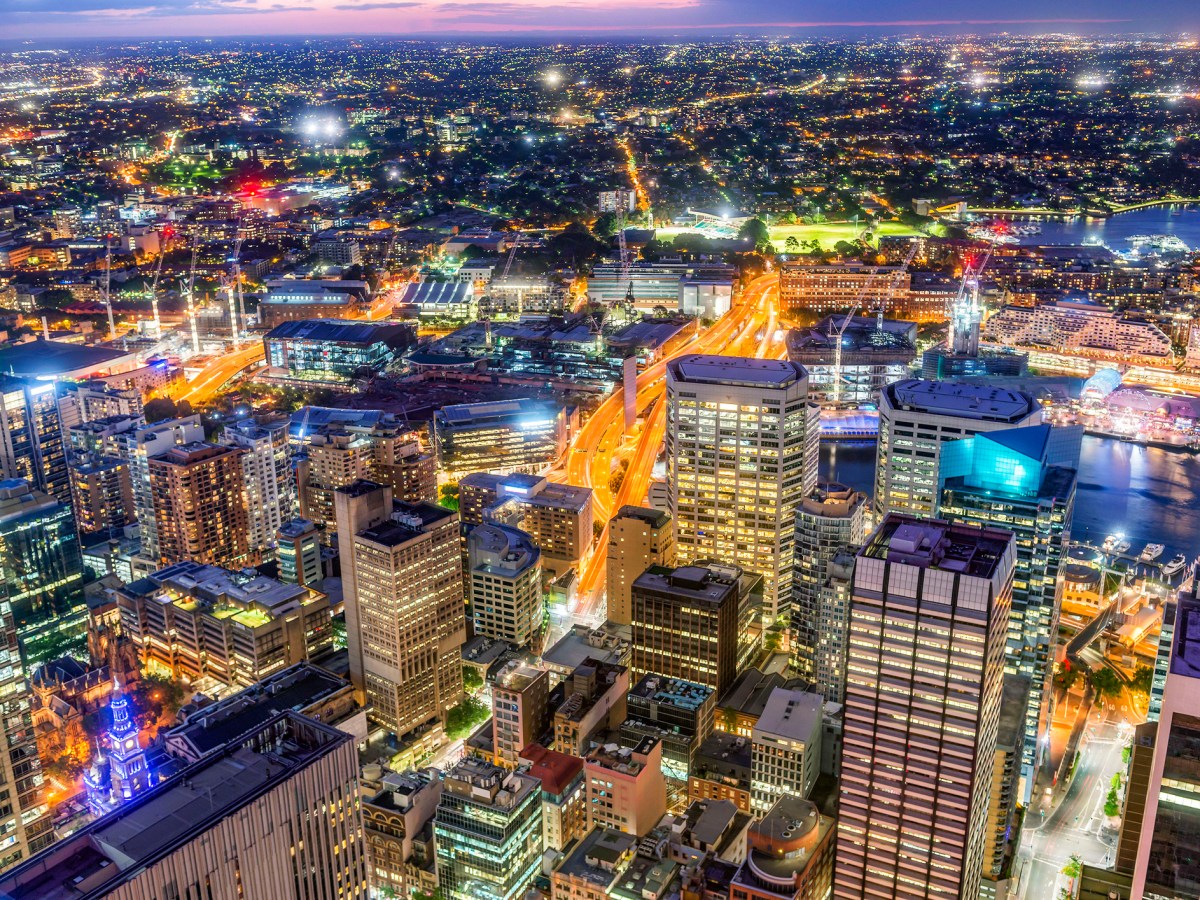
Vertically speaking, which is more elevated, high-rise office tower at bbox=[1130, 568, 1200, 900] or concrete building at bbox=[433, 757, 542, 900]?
high-rise office tower at bbox=[1130, 568, 1200, 900]

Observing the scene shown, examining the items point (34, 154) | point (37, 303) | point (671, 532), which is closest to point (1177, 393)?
point (671, 532)

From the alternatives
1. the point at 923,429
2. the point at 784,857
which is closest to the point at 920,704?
the point at 784,857

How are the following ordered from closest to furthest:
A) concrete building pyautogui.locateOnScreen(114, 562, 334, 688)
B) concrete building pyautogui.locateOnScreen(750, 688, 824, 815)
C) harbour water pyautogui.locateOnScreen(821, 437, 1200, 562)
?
concrete building pyautogui.locateOnScreen(750, 688, 824, 815)
concrete building pyautogui.locateOnScreen(114, 562, 334, 688)
harbour water pyautogui.locateOnScreen(821, 437, 1200, 562)

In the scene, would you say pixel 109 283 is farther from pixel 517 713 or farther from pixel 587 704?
pixel 587 704

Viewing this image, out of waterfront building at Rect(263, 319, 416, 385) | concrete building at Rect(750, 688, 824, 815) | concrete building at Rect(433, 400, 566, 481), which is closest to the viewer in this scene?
concrete building at Rect(750, 688, 824, 815)

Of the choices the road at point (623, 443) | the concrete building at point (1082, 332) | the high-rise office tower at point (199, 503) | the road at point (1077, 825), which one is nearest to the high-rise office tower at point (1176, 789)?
the road at point (1077, 825)

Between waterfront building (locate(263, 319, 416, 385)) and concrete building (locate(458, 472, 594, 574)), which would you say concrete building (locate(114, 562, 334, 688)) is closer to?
concrete building (locate(458, 472, 594, 574))

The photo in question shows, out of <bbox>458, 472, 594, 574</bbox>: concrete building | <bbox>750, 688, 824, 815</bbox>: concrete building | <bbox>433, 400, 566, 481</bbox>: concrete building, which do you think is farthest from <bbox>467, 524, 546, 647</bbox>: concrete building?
<bbox>433, 400, 566, 481</bbox>: concrete building
